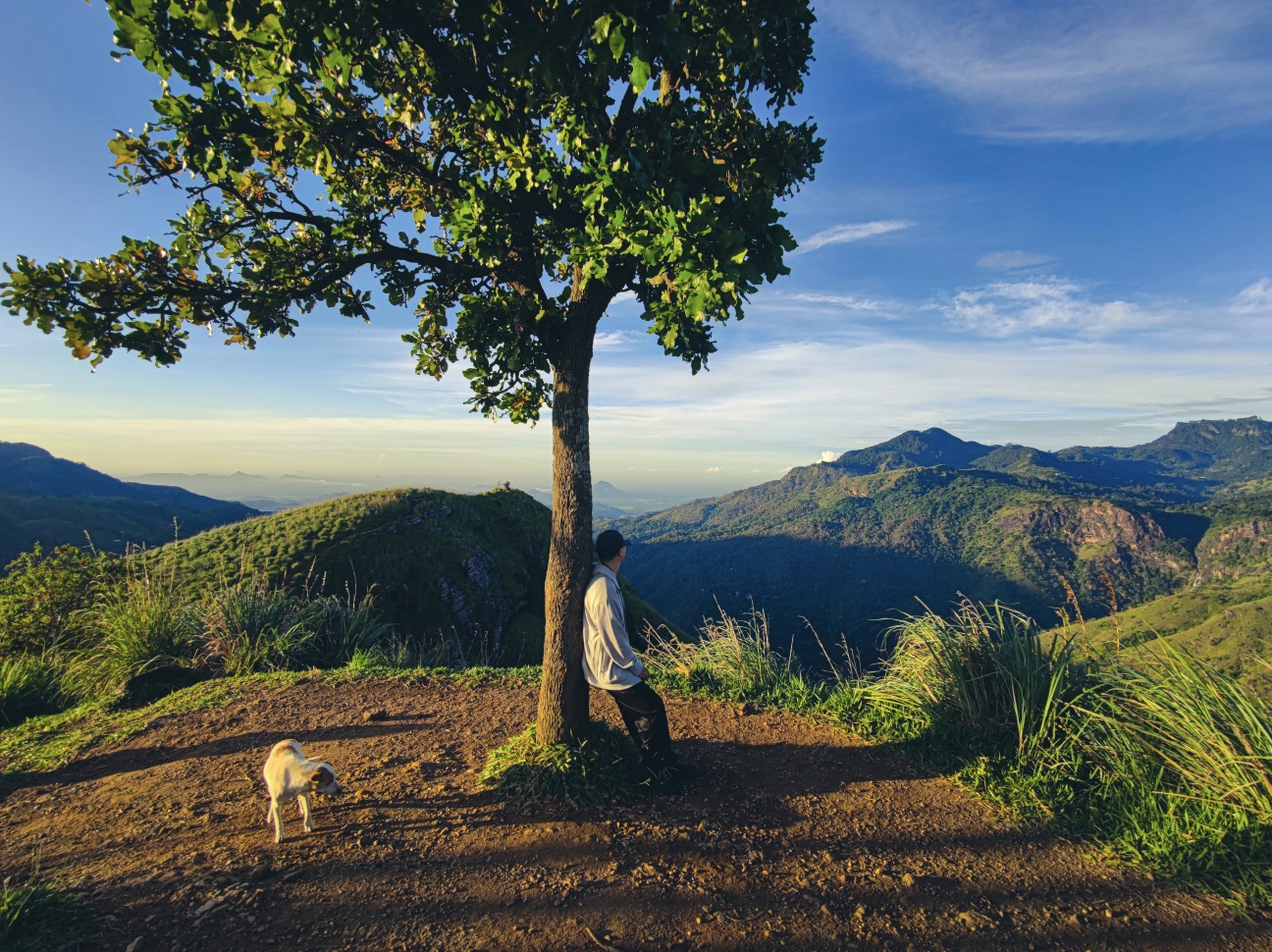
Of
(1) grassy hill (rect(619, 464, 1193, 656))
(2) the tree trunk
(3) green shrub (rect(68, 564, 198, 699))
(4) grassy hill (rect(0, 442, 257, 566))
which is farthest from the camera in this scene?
(1) grassy hill (rect(619, 464, 1193, 656))

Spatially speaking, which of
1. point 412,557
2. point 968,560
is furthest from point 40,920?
point 968,560

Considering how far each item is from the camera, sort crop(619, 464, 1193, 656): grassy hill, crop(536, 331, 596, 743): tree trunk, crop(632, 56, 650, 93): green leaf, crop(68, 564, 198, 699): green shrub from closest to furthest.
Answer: crop(632, 56, 650, 93): green leaf < crop(536, 331, 596, 743): tree trunk < crop(68, 564, 198, 699): green shrub < crop(619, 464, 1193, 656): grassy hill

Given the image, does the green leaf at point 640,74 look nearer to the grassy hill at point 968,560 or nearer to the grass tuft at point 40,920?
the grass tuft at point 40,920

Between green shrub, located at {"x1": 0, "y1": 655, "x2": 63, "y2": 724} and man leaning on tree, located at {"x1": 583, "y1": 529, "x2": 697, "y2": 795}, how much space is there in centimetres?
659

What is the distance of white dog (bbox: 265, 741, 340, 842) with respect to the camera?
341cm

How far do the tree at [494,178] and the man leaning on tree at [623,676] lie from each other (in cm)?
22

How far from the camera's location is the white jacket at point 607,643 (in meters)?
4.16

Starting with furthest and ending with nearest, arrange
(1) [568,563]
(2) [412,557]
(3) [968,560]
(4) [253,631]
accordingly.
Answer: (3) [968,560], (2) [412,557], (4) [253,631], (1) [568,563]

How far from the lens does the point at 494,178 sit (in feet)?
14.4

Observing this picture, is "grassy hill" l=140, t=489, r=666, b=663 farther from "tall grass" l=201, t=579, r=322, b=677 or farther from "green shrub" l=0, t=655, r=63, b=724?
"green shrub" l=0, t=655, r=63, b=724

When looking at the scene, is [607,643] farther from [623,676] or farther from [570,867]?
[570,867]

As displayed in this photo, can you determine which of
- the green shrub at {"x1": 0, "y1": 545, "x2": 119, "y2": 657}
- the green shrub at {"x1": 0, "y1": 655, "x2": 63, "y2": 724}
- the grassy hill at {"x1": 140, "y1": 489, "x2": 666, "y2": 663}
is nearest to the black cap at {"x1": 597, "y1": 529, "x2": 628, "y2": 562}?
the green shrub at {"x1": 0, "y1": 655, "x2": 63, "y2": 724}

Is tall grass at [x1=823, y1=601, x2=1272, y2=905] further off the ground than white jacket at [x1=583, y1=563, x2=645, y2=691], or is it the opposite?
white jacket at [x1=583, y1=563, x2=645, y2=691]

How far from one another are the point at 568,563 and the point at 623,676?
0.93 metres
